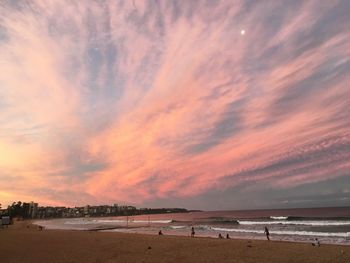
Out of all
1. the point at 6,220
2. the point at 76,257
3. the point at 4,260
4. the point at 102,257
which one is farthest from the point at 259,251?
the point at 6,220

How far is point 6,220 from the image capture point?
95812 mm

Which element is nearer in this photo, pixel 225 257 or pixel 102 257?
pixel 225 257

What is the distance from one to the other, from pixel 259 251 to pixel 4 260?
59.9 feet

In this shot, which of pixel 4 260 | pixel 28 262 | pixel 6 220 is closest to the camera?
pixel 28 262

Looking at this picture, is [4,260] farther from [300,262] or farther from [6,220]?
[6,220]

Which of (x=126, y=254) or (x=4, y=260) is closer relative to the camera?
(x=4, y=260)

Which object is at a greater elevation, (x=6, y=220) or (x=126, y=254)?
(x=6, y=220)

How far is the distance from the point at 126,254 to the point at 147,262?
4810 mm

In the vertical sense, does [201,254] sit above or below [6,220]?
below

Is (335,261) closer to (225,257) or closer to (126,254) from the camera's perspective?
(225,257)

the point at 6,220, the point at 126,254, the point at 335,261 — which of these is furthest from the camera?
the point at 6,220

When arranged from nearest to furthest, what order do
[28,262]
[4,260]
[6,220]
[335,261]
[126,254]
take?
[335,261]
[28,262]
[4,260]
[126,254]
[6,220]

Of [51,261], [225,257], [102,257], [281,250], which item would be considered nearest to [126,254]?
[102,257]

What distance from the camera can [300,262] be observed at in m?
19.7
